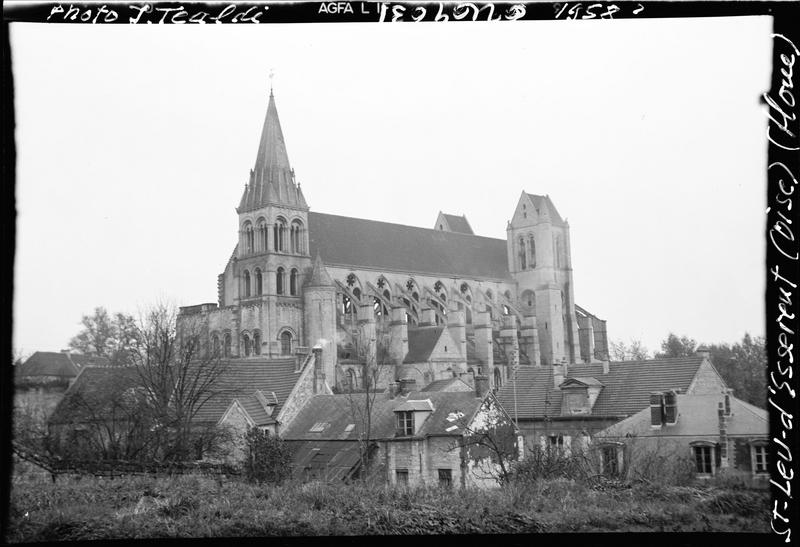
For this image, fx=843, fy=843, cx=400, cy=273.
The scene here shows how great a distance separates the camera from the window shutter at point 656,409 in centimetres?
1975

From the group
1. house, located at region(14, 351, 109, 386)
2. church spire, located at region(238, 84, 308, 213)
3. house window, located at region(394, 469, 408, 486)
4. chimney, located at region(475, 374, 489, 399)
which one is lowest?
house window, located at region(394, 469, 408, 486)

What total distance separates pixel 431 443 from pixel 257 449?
5140 mm

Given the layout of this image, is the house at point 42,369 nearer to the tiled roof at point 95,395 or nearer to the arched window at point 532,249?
the tiled roof at point 95,395

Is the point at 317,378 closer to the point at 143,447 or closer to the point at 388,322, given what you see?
the point at 143,447

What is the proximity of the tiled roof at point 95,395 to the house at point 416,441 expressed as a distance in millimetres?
4818

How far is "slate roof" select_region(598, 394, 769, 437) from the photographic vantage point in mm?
14687

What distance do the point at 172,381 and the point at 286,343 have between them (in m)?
27.1

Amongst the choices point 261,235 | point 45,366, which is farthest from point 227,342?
point 45,366

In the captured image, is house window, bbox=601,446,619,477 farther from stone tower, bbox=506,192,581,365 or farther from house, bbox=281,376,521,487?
stone tower, bbox=506,192,581,365

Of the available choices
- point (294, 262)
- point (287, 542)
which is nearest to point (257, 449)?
point (287, 542)

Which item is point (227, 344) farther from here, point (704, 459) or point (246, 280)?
point (704, 459)

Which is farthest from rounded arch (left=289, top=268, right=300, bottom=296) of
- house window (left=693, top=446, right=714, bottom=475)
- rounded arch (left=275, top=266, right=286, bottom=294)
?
house window (left=693, top=446, right=714, bottom=475)

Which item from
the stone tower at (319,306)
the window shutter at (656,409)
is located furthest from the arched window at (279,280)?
the window shutter at (656,409)

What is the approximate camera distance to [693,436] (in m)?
17.8
